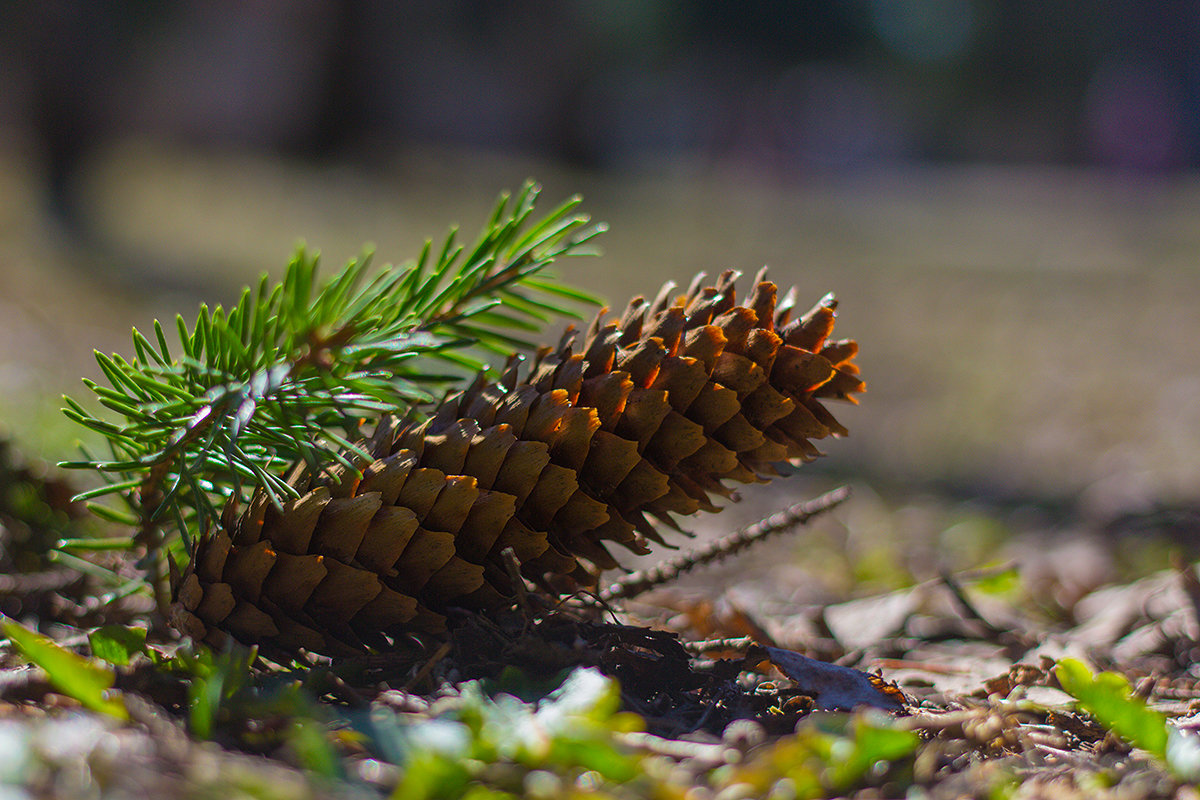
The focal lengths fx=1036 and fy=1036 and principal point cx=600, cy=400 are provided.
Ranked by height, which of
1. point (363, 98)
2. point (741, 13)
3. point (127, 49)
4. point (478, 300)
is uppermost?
point (741, 13)


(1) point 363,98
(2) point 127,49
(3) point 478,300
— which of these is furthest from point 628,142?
(3) point 478,300

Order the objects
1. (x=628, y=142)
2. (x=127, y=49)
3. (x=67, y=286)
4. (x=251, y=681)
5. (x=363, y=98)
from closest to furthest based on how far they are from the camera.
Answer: (x=251, y=681) → (x=67, y=286) → (x=127, y=49) → (x=363, y=98) → (x=628, y=142)

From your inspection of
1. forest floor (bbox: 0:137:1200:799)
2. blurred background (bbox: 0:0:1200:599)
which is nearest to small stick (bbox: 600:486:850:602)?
forest floor (bbox: 0:137:1200:799)

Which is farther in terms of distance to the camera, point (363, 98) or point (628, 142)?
point (628, 142)

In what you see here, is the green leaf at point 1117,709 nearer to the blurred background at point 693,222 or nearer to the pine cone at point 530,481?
the pine cone at point 530,481

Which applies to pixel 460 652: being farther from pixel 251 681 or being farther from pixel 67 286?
pixel 67 286

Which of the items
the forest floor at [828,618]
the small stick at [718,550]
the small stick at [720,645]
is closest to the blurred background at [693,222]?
the forest floor at [828,618]
